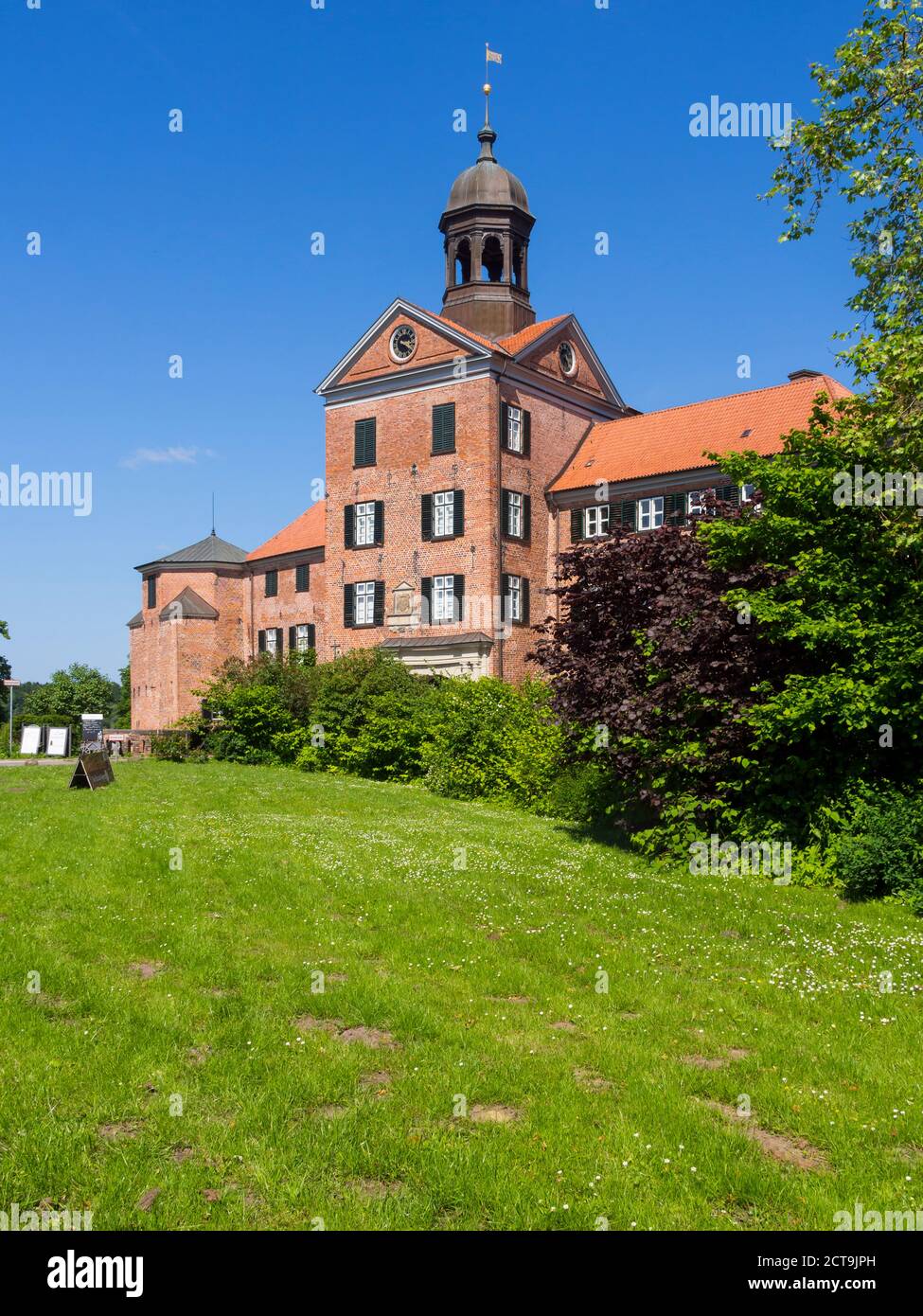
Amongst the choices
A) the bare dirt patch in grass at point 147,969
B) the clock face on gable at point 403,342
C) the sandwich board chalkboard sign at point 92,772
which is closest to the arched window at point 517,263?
the clock face on gable at point 403,342

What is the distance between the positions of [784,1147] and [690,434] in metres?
33.3

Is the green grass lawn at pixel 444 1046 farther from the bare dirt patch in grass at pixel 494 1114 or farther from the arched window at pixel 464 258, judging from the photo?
the arched window at pixel 464 258

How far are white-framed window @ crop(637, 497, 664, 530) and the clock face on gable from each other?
35.0ft

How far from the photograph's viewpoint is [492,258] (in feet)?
136

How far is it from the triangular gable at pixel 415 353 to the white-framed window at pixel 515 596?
26.5ft

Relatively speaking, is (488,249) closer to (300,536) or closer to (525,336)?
(525,336)

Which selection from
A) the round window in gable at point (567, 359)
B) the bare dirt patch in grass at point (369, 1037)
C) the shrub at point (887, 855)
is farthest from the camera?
the round window in gable at point (567, 359)

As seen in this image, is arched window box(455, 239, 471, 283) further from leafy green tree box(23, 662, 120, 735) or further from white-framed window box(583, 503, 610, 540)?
leafy green tree box(23, 662, 120, 735)

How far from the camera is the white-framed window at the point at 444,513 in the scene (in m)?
37.0

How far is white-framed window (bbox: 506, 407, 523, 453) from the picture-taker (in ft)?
122

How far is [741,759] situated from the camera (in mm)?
13648

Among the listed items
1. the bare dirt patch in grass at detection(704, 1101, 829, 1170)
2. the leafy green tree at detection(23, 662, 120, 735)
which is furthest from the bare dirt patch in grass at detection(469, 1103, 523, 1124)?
the leafy green tree at detection(23, 662, 120, 735)

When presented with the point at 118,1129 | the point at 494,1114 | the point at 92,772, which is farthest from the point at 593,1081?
the point at 92,772
